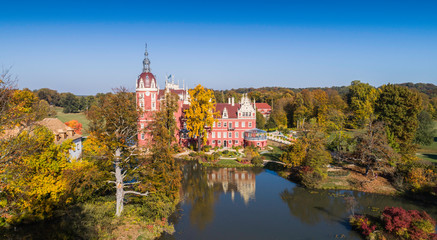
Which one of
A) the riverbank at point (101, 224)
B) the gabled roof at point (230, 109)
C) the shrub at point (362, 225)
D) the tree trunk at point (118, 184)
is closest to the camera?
the riverbank at point (101, 224)

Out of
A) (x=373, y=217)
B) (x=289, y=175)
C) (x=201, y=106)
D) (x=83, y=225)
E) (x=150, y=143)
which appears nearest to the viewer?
(x=83, y=225)

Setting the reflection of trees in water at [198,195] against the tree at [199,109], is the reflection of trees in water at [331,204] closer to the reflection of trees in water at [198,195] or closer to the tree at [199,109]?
the reflection of trees in water at [198,195]

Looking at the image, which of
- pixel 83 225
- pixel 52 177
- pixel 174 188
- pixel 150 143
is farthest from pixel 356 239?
pixel 52 177

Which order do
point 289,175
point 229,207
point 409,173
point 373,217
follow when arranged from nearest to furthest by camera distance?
point 373,217 < point 229,207 < point 409,173 < point 289,175

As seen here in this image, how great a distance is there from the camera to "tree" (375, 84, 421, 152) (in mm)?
35906

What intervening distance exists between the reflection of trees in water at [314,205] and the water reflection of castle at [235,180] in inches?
167

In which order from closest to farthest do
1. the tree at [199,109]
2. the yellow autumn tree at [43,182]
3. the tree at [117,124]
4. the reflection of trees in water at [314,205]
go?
the yellow autumn tree at [43,182]
the tree at [117,124]
the reflection of trees in water at [314,205]
the tree at [199,109]

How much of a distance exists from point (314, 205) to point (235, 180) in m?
11.3

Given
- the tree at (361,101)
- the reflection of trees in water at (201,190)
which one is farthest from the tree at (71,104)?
the tree at (361,101)

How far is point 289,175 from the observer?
119 feet

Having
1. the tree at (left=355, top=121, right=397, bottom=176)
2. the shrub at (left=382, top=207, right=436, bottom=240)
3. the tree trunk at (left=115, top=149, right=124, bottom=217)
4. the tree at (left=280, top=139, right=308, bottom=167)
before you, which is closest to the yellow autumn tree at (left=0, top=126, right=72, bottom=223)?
the tree trunk at (left=115, top=149, right=124, bottom=217)

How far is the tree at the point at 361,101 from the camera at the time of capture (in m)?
55.3

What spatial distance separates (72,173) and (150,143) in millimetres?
5892

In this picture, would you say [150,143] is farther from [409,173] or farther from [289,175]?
[409,173]
